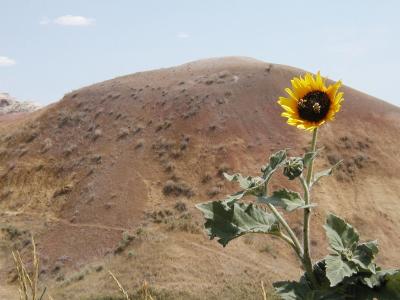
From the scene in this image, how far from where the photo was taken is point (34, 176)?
33.2m

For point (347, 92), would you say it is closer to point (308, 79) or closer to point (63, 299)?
point (63, 299)

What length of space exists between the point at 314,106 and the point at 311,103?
0.08 m

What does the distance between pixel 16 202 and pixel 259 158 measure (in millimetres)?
14506

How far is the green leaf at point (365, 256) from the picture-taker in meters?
2.91

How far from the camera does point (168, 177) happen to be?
30578mm

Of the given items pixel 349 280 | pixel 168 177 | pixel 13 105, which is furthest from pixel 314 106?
pixel 13 105

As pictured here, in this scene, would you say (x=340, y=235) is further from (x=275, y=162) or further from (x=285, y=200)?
(x=275, y=162)

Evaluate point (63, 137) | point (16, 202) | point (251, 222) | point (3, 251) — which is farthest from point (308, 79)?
point (63, 137)

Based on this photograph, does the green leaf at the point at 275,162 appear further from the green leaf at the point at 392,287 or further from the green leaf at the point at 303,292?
the green leaf at the point at 392,287

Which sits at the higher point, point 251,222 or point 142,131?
point 251,222

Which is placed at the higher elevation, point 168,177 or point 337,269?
point 337,269

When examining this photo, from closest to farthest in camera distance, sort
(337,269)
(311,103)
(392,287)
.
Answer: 1. (337,269)
2. (392,287)
3. (311,103)

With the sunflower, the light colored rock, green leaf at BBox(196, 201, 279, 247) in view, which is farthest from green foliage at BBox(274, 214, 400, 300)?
the light colored rock

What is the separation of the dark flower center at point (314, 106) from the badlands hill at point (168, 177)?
17.4 metres
